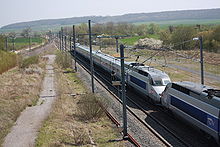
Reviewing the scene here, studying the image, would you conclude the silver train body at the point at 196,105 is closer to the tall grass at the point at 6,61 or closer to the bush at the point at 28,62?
the tall grass at the point at 6,61

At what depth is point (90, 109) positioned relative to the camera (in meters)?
20.9

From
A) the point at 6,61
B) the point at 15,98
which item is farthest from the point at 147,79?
the point at 6,61

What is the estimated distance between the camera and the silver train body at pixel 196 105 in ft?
47.8

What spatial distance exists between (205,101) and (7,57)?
4624 cm

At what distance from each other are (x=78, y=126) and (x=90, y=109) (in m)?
2.04

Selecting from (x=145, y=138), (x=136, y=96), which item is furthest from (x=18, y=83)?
(x=145, y=138)

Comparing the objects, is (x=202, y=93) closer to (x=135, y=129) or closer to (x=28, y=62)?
(x=135, y=129)

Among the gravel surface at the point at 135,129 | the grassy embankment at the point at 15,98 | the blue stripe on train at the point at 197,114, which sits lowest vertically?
the gravel surface at the point at 135,129

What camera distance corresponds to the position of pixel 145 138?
1734cm

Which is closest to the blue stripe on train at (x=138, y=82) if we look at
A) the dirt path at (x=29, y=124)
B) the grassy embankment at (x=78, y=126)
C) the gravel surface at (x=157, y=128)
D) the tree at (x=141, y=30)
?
the gravel surface at (x=157, y=128)

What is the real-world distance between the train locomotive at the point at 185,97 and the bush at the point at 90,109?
4.81 metres

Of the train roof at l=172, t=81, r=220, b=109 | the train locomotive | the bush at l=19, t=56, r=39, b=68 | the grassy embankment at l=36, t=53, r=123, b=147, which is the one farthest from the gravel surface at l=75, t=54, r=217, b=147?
the bush at l=19, t=56, r=39, b=68

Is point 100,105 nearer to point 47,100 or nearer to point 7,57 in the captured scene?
point 47,100

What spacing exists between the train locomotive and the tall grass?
99.4 feet
